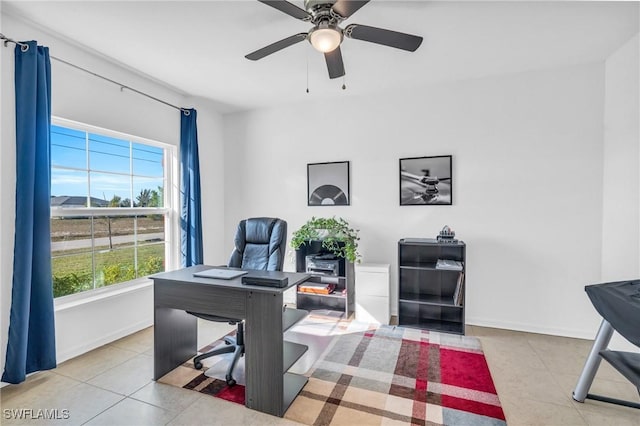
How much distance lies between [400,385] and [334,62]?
7.58 feet

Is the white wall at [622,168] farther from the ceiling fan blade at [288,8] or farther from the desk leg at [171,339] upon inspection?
the desk leg at [171,339]

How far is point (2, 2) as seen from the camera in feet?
6.40

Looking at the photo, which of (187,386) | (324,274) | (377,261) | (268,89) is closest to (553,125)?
(377,261)

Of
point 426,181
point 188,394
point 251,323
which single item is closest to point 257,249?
point 251,323

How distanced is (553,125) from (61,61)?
173 inches

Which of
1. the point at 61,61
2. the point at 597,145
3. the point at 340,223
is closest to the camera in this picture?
the point at 61,61

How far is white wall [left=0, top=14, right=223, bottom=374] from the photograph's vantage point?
82.0 inches

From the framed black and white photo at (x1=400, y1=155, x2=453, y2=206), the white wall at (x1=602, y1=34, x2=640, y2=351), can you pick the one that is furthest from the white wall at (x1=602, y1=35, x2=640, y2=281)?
the framed black and white photo at (x1=400, y1=155, x2=453, y2=206)

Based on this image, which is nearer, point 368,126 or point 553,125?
point 553,125

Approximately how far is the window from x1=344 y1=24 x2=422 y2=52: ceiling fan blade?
8.11ft

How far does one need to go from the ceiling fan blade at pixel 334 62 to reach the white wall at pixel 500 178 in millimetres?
1410

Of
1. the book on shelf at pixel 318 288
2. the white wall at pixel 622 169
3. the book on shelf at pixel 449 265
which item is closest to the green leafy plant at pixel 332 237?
the book on shelf at pixel 318 288

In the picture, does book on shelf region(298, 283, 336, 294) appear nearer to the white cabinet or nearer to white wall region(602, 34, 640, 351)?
the white cabinet

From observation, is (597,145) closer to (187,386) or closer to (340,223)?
(340,223)
